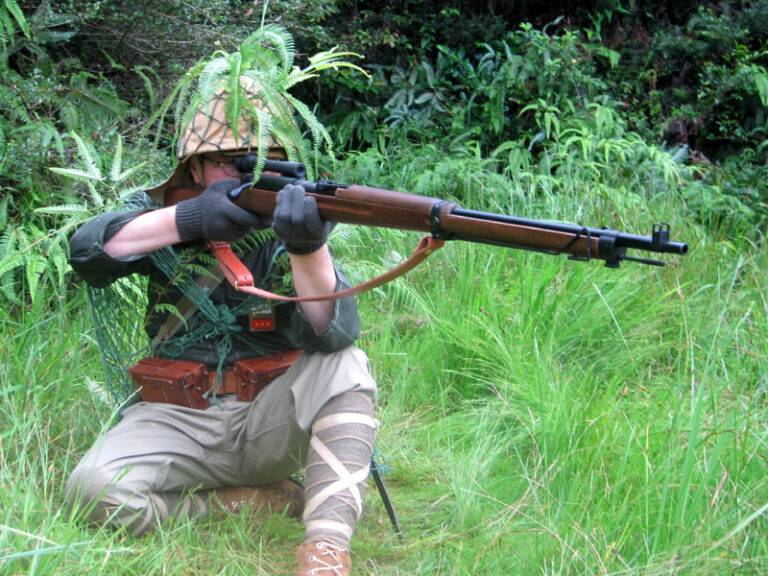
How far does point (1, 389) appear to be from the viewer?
3.10m

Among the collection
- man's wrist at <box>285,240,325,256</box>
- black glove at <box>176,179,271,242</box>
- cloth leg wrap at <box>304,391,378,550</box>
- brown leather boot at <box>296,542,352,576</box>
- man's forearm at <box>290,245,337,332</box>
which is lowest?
brown leather boot at <box>296,542,352,576</box>

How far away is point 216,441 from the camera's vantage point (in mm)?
2848

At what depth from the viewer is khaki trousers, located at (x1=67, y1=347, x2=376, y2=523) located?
103 inches

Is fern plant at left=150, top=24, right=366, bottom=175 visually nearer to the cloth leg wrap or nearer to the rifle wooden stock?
the rifle wooden stock

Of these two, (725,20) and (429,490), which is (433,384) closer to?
(429,490)

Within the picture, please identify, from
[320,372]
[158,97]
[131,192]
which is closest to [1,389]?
[131,192]

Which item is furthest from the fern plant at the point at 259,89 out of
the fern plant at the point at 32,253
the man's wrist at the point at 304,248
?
the fern plant at the point at 32,253

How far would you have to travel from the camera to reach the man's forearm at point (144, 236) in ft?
8.95

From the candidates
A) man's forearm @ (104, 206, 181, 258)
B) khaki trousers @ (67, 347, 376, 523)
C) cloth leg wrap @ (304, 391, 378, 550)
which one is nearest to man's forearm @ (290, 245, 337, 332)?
khaki trousers @ (67, 347, 376, 523)

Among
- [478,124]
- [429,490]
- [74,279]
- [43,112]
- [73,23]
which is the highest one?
[73,23]

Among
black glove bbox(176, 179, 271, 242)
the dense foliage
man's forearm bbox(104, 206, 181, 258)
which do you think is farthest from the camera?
man's forearm bbox(104, 206, 181, 258)

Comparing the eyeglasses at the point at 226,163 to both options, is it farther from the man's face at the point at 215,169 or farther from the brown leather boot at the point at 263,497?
the brown leather boot at the point at 263,497

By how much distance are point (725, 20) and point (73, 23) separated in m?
5.41

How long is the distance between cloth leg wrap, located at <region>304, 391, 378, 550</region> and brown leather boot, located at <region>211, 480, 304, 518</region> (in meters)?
0.41
